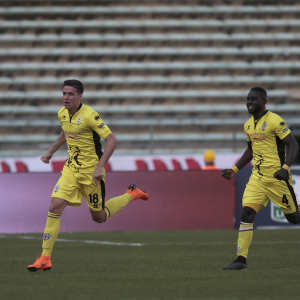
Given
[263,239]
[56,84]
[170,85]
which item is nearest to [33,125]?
[56,84]

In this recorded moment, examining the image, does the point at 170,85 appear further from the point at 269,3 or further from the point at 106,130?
the point at 106,130

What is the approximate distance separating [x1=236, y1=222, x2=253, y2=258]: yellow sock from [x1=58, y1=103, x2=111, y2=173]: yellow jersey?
1638 mm

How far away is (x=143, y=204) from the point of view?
11.5m

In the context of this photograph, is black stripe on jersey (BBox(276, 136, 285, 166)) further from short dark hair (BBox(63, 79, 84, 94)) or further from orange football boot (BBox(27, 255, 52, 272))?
orange football boot (BBox(27, 255, 52, 272))

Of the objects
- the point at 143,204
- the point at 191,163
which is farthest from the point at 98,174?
the point at 191,163

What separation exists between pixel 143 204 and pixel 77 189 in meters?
5.13

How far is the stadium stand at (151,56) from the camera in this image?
19.6 meters

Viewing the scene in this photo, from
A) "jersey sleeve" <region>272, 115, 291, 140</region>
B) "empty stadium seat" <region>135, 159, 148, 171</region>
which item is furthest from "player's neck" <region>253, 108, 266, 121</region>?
"empty stadium seat" <region>135, 159, 148, 171</region>

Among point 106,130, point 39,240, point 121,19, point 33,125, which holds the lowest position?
point 39,240

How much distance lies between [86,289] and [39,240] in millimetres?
5209

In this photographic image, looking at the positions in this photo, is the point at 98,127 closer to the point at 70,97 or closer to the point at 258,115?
the point at 70,97

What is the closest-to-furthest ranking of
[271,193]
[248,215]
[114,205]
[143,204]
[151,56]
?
1. [248,215]
2. [271,193]
3. [114,205]
4. [143,204]
5. [151,56]

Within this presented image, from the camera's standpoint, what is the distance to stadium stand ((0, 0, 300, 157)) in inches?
Answer: 770

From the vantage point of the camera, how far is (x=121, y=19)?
21.2m
